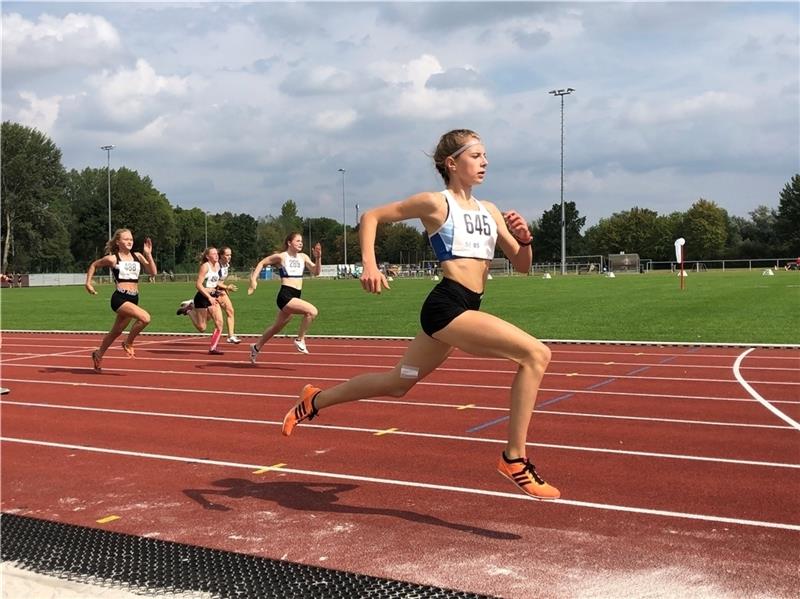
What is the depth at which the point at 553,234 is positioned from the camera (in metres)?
115

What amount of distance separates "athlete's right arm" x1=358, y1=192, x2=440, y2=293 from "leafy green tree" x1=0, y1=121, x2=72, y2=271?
87512 mm

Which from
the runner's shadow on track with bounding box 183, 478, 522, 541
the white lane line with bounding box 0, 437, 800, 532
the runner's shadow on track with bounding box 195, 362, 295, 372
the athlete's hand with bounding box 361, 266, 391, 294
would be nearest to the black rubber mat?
the runner's shadow on track with bounding box 183, 478, 522, 541

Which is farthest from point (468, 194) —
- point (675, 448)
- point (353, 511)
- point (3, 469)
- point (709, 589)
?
point (3, 469)

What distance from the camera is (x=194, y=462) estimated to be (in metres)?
6.11

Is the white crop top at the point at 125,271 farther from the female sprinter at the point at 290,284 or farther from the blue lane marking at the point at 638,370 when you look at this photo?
the blue lane marking at the point at 638,370

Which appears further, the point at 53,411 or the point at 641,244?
the point at 641,244

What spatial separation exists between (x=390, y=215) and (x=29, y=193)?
90.4 meters

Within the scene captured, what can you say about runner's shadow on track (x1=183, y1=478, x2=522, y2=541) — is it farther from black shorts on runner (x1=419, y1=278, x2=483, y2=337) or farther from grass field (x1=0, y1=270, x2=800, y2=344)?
grass field (x1=0, y1=270, x2=800, y2=344)

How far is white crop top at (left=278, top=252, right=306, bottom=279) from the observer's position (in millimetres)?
12407

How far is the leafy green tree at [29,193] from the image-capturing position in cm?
8375

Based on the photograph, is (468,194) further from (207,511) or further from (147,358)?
(147,358)

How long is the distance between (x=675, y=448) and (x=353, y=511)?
2902mm

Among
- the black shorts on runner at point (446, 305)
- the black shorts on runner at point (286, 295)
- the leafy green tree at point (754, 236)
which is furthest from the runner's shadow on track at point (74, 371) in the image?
the leafy green tree at point (754, 236)

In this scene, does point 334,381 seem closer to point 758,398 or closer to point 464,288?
point 758,398
